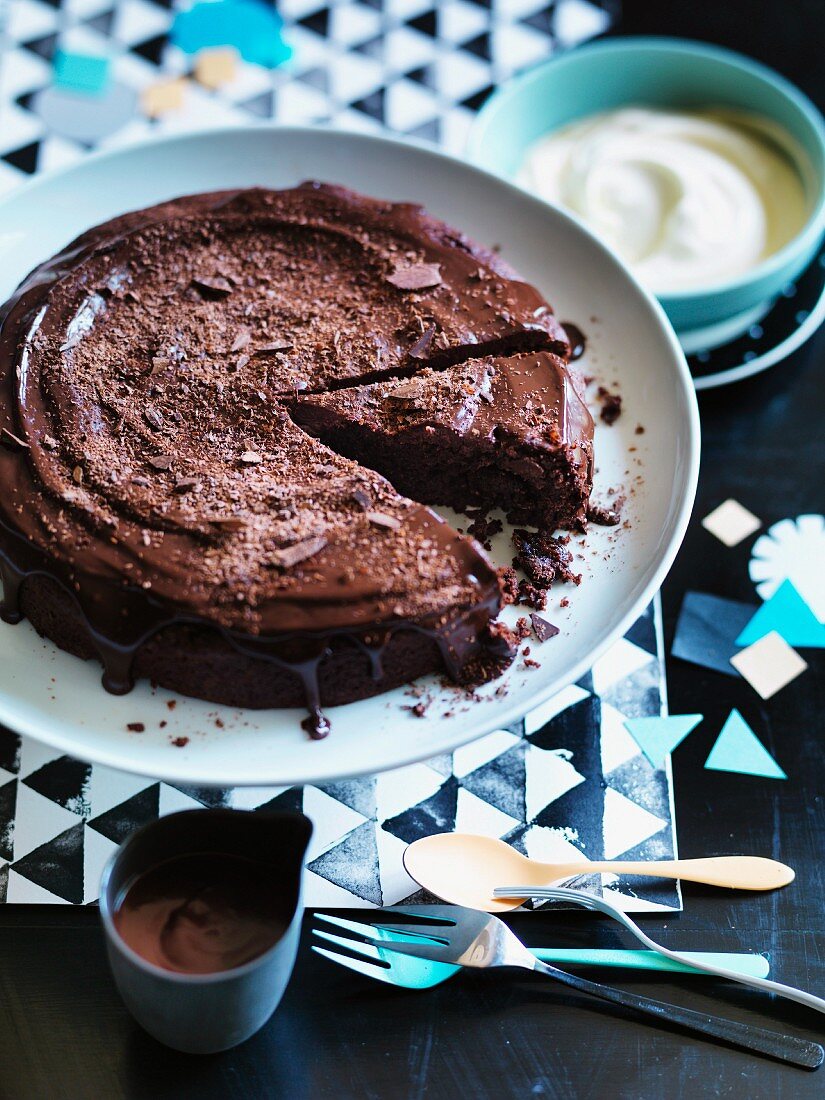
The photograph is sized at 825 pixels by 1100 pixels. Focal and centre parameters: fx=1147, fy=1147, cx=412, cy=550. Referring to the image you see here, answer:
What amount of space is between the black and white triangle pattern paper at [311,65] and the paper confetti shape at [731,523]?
161cm

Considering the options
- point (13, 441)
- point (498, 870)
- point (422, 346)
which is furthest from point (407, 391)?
point (498, 870)

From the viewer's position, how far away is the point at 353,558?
2.53 meters

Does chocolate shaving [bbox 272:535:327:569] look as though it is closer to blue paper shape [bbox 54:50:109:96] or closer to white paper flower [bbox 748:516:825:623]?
white paper flower [bbox 748:516:825:623]

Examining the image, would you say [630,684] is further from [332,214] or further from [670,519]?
[332,214]

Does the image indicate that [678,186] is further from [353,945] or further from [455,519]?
[353,945]

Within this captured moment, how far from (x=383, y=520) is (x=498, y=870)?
2.72 ft

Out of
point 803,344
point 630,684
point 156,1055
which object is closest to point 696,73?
point 803,344

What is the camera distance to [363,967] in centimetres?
241

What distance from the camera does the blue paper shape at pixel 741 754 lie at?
2.84 metres

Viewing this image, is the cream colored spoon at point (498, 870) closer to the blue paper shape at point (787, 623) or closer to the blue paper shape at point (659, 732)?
the blue paper shape at point (659, 732)

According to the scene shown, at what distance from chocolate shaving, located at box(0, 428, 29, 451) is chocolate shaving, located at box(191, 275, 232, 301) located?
2.22 feet

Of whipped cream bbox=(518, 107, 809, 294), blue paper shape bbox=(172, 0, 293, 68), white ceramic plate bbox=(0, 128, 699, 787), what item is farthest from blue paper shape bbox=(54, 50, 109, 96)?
whipped cream bbox=(518, 107, 809, 294)

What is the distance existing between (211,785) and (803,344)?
2.41 meters

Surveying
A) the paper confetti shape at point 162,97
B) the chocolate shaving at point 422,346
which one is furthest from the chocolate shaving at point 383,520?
the paper confetti shape at point 162,97
